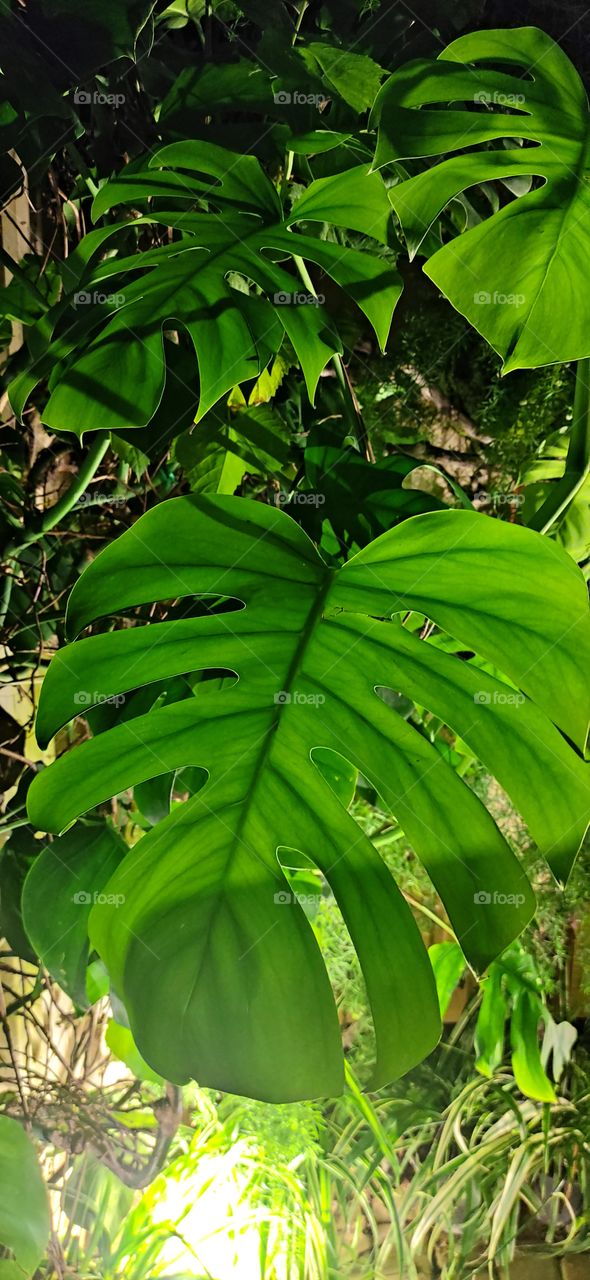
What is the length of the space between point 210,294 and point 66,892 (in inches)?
21.3

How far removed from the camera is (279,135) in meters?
0.85

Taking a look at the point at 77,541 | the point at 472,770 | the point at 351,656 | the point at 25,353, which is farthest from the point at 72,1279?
the point at 25,353

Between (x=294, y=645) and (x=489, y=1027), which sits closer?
(x=294, y=645)

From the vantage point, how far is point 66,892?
765mm

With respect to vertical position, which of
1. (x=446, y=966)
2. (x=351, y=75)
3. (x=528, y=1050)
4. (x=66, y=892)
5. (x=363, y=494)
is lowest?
(x=528, y=1050)

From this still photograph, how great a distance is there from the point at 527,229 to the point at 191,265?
0.89 feet
